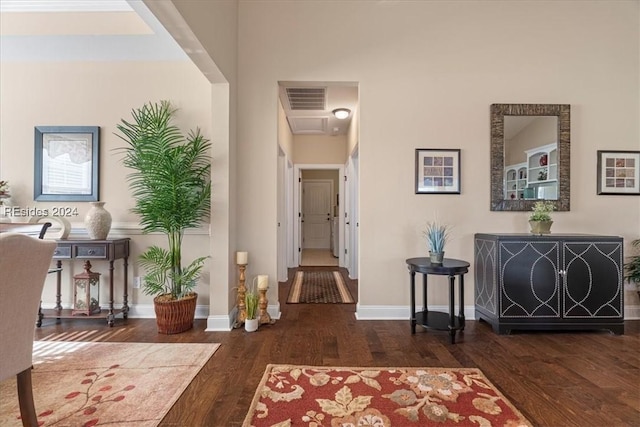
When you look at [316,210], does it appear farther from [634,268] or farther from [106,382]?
[106,382]

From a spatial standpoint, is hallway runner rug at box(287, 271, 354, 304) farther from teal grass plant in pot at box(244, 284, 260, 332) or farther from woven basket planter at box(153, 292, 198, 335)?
woven basket planter at box(153, 292, 198, 335)

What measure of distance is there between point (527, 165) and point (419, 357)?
7.15 feet

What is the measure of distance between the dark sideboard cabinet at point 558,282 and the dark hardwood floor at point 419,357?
150mm

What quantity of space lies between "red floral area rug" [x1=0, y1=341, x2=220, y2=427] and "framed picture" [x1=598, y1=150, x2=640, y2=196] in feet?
13.0

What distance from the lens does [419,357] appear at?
224 centimetres

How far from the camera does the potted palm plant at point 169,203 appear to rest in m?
2.64

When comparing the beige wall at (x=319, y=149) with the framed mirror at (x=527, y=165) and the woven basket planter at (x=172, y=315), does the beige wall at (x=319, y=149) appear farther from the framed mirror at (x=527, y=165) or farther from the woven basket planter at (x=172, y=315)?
the woven basket planter at (x=172, y=315)

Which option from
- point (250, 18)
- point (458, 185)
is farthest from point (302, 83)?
point (458, 185)

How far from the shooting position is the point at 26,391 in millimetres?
1358

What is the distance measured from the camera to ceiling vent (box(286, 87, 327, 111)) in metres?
3.86

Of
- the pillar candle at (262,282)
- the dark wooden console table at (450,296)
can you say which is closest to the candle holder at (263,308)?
the pillar candle at (262,282)

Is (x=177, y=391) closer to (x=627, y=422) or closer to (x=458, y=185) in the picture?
(x=627, y=422)

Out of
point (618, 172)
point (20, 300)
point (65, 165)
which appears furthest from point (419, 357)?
point (65, 165)

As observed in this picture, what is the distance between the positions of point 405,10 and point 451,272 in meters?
2.59
